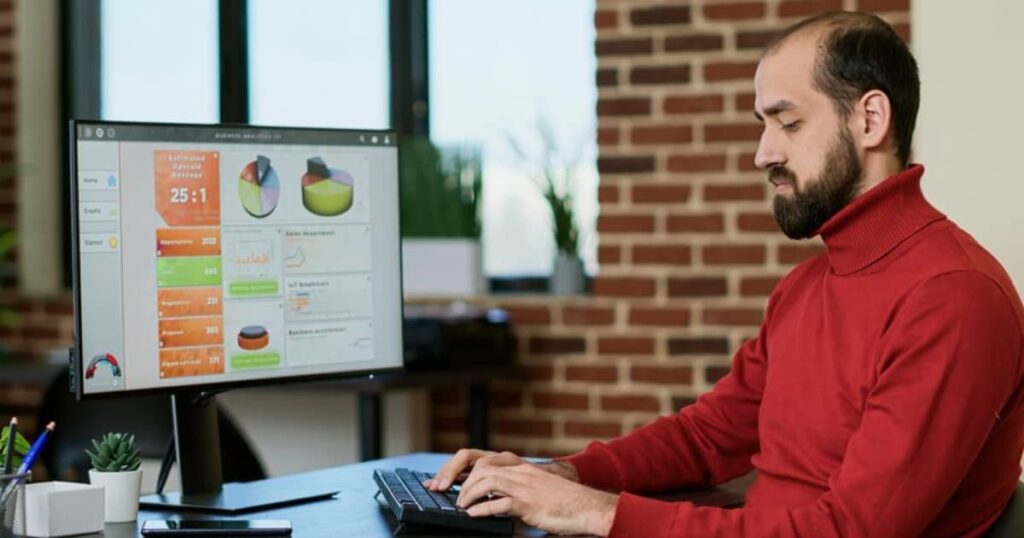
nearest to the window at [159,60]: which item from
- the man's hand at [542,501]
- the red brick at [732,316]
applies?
the red brick at [732,316]

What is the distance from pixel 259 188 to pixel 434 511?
0.56 meters

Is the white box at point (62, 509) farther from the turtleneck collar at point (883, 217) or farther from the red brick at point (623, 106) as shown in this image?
the red brick at point (623, 106)

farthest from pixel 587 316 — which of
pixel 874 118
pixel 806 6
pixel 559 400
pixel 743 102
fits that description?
pixel 874 118

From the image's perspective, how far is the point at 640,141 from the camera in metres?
3.82

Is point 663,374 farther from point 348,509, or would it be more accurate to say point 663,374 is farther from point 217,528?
point 217,528

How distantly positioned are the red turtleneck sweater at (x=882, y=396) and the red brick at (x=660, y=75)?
170 centimetres

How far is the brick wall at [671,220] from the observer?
12.1ft

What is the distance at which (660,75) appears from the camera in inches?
149

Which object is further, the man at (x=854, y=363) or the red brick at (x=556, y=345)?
the red brick at (x=556, y=345)

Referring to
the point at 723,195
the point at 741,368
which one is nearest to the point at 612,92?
the point at 723,195

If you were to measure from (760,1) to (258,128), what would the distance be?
1.86 meters

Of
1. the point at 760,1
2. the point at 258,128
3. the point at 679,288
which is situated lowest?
the point at 679,288

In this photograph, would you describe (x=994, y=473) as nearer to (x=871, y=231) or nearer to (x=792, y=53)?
(x=871, y=231)

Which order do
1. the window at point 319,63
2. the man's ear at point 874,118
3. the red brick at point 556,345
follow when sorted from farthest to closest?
the window at point 319,63 < the red brick at point 556,345 < the man's ear at point 874,118
